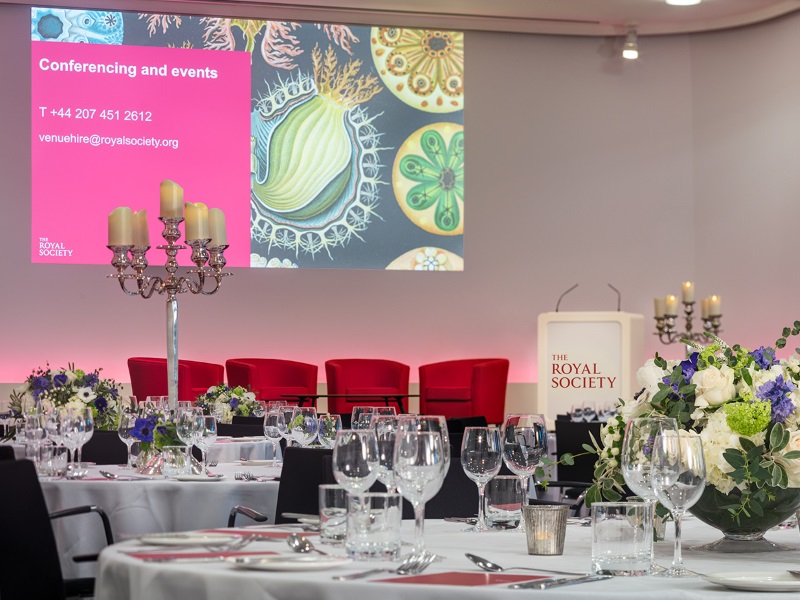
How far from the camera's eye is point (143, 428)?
11.5ft

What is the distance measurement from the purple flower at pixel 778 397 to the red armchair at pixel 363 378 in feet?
25.9

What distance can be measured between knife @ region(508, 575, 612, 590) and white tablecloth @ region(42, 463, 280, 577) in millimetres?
1909

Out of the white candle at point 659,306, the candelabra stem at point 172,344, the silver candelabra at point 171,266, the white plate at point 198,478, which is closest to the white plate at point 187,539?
the white plate at point 198,478

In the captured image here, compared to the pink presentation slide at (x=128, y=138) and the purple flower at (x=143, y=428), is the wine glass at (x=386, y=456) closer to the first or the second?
the purple flower at (x=143, y=428)

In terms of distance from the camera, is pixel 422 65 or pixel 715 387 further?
pixel 422 65

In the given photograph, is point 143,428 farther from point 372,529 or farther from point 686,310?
point 686,310

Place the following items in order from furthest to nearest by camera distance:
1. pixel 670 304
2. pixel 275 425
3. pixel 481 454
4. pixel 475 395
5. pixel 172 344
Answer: pixel 475 395 → pixel 670 304 → pixel 172 344 → pixel 275 425 → pixel 481 454

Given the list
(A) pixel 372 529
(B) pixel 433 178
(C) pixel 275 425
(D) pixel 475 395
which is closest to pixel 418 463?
(A) pixel 372 529

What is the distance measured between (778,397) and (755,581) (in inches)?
17.1

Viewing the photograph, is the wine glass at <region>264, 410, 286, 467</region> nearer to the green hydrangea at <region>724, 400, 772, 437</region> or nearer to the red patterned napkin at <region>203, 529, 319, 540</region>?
the red patterned napkin at <region>203, 529, 319, 540</region>

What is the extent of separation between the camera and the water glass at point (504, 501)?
2.20 meters

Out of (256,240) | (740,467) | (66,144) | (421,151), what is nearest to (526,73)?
(421,151)

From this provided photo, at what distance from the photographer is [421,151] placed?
34.8 feet

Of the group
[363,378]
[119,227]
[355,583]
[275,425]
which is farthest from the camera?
[363,378]
